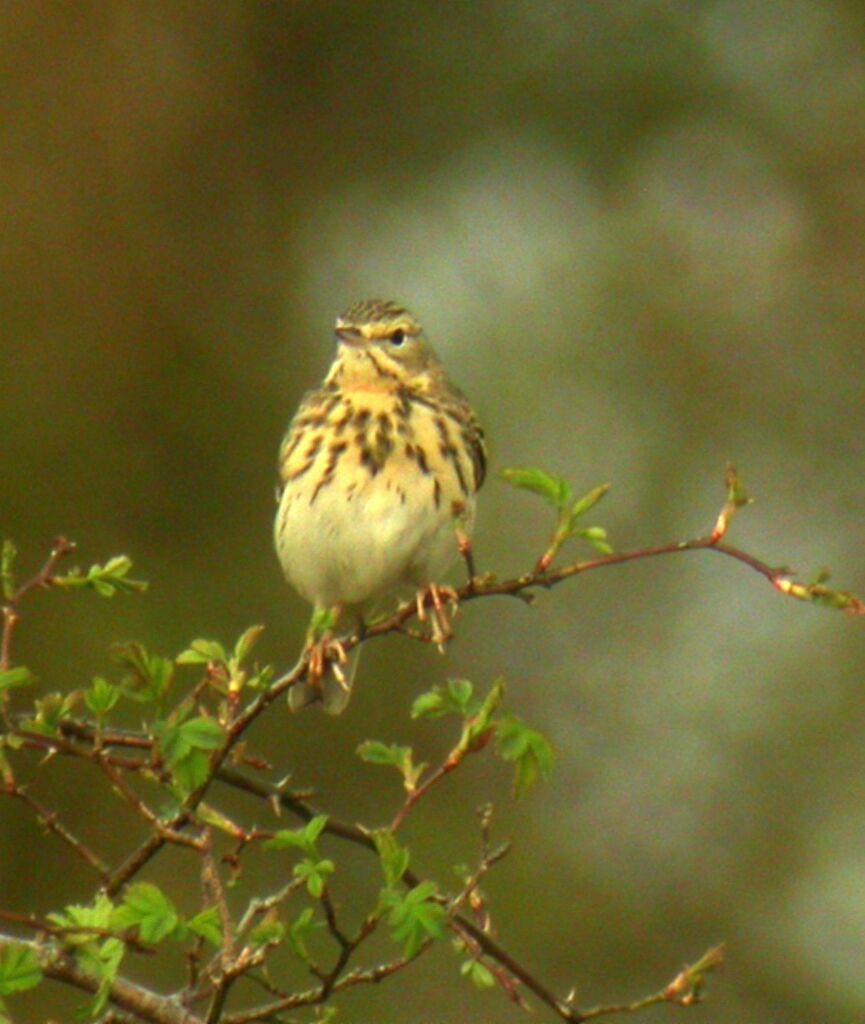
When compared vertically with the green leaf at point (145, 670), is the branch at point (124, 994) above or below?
below

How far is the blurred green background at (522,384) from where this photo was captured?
41.6 feet

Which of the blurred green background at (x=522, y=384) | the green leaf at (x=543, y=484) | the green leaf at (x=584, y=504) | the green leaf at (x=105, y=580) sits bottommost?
the blurred green background at (x=522, y=384)

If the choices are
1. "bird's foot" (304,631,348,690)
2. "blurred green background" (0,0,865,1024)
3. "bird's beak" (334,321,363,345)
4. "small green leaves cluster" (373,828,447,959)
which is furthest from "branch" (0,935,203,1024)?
"blurred green background" (0,0,865,1024)

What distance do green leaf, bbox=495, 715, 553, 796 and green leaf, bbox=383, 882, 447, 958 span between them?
1.08 ft

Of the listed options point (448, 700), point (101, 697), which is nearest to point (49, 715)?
point (101, 697)

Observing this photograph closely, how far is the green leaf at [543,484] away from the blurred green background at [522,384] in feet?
24.5

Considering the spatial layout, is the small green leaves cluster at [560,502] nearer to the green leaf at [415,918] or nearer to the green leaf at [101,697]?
the green leaf at [415,918]

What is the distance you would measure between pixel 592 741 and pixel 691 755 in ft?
2.35

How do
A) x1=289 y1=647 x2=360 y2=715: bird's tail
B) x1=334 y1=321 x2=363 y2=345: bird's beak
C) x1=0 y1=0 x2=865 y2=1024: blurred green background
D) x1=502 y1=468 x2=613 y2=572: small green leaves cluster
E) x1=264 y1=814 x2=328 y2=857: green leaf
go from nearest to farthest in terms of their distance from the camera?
x1=264 y1=814 x2=328 y2=857: green leaf, x1=502 y1=468 x2=613 y2=572: small green leaves cluster, x1=289 y1=647 x2=360 y2=715: bird's tail, x1=334 y1=321 x2=363 y2=345: bird's beak, x1=0 y1=0 x2=865 y2=1024: blurred green background

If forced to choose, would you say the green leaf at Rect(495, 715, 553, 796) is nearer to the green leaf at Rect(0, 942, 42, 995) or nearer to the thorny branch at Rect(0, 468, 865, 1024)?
the thorny branch at Rect(0, 468, 865, 1024)

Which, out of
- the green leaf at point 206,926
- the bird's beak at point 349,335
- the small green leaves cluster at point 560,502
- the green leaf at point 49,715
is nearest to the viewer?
the green leaf at point 206,926

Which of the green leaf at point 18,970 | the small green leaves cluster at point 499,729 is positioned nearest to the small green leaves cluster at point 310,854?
the small green leaves cluster at point 499,729

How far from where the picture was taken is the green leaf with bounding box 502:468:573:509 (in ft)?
13.1

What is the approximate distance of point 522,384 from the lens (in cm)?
1348
